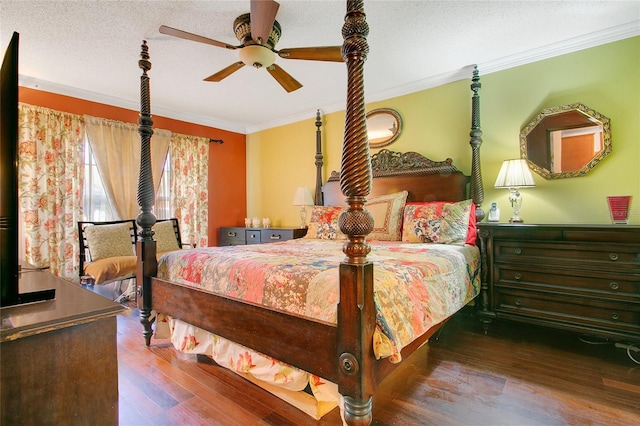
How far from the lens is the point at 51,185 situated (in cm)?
335

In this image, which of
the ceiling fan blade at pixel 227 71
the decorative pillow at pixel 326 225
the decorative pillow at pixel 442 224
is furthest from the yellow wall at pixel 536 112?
the ceiling fan blade at pixel 227 71

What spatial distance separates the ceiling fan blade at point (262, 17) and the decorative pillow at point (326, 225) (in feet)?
5.84

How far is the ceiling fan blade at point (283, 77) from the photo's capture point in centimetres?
249

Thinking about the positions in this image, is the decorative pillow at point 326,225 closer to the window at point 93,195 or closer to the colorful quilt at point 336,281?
the colorful quilt at point 336,281

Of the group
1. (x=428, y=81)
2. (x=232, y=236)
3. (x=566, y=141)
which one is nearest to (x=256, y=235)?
(x=232, y=236)

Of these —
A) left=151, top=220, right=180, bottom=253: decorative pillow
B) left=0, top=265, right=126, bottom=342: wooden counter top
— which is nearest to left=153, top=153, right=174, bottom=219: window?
left=151, top=220, right=180, bottom=253: decorative pillow

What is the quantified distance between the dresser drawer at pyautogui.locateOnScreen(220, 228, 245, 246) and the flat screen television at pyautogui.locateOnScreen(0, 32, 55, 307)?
12.5 ft

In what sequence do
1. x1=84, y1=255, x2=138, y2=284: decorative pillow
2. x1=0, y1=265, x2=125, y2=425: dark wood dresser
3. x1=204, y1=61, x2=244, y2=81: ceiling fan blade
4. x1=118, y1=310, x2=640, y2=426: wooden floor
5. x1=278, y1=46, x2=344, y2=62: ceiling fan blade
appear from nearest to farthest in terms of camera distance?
x1=0, y1=265, x2=125, y2=425: dark wood dresser, x1=118, y1=310, x2=640, y2=426: wooden floor, x1=278, y1=46, x2=344, y2=62: ceiling fan blade, x1=204, y1=61, x2=244, y2=81: ceiling fan blade, x1=84, y1=255, x2=138, y2=284: decorative pillow

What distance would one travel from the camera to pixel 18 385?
0.65 meters

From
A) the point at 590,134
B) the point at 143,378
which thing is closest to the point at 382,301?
the point at 143,378

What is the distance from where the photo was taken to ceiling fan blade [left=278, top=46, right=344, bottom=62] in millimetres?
2160

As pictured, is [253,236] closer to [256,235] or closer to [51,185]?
[256,235]

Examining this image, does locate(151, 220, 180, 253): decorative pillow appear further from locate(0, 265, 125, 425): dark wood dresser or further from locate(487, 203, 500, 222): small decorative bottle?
locate(487, 203, 500, 222): small decorative bottle

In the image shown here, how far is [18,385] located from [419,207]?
2.81m
